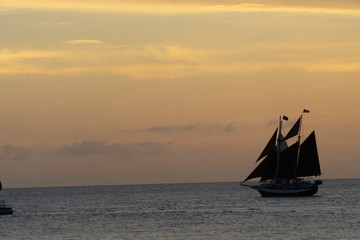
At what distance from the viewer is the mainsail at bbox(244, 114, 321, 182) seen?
507ft

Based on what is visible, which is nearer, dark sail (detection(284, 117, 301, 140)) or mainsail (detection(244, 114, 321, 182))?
mainsail (detection(244, 114, 321, 182))

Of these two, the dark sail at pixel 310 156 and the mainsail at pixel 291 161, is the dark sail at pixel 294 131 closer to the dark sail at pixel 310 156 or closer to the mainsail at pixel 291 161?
the mainsail at pixel 291 161

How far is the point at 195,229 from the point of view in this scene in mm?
94375

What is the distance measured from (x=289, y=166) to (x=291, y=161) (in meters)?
1.08

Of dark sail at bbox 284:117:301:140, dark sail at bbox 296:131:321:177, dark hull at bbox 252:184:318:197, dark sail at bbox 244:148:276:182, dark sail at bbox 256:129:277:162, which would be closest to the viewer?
dark sail at bbox 256:129:277:162

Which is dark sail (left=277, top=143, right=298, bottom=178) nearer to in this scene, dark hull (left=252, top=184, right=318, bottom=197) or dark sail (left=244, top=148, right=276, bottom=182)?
dark hull (left=252, top=184, right=318, bottom=197)

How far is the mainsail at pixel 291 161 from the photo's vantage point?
154 m

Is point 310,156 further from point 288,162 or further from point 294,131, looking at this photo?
point 294,131

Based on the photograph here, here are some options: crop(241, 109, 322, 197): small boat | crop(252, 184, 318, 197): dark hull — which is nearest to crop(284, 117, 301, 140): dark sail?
crop(241, 109, 322, 197): small boat

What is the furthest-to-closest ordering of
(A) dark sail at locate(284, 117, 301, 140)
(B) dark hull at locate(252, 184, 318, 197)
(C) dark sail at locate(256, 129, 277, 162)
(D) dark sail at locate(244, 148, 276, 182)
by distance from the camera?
(A) dark sail at locate(284, 117, 301, 140), (B) dark hull at locate(252, 184, 318, 197), (D) dark sail at locate(244, 148, 276, 182), (C) dark sail at locate(256, 129, 277, 162)

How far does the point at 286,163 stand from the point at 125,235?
75622 mm

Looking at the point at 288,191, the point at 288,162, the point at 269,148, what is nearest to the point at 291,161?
the point at 288,162

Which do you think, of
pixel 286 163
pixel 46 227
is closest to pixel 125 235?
pixel 46 227

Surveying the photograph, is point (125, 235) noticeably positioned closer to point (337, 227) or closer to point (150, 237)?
point (150, 237)
